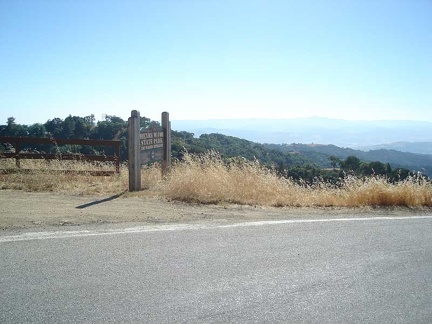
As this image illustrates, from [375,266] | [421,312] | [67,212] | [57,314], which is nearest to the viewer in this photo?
[57,314]

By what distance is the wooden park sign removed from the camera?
9.94 meters

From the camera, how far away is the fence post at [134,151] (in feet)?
32.4

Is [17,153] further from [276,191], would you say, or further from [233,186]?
[276,191]

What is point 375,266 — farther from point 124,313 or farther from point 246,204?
point 246,204

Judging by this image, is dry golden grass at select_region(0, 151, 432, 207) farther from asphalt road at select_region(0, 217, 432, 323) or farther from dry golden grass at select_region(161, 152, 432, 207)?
asphalt road at select_region(0, 217, 432, 323)

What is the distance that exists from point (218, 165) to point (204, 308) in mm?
7200

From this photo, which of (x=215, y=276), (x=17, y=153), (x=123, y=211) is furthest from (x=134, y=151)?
(x=215, y=276)

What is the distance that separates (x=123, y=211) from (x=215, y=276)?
11.7 ft

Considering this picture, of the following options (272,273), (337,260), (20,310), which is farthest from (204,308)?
(337,260)

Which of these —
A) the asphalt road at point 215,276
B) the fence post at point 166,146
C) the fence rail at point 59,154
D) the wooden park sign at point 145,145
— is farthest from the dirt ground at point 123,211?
the fence rail at point 59,154

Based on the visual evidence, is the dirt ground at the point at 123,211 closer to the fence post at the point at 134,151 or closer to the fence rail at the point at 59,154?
the fence post at the point at 134,151

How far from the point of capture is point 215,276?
405 cm

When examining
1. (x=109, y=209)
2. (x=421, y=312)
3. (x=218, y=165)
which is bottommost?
(x=421, y=312)

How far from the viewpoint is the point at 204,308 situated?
3355 mm
